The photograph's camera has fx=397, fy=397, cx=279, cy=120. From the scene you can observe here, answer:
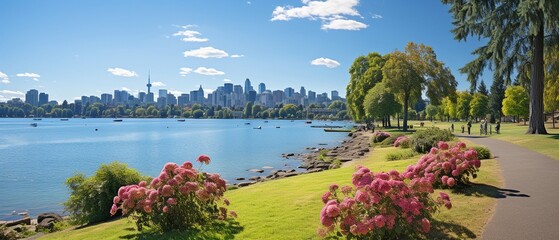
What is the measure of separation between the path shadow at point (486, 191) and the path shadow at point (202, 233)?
293 inches

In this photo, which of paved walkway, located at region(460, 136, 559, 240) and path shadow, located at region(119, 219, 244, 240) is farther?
path shadow, located at region(119, 219, 244, 240)

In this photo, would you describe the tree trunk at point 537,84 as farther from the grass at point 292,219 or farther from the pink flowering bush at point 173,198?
the pink flowering bush at point 173,198

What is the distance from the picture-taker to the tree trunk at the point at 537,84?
34.0m

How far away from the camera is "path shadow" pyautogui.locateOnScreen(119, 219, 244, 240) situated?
1073cm

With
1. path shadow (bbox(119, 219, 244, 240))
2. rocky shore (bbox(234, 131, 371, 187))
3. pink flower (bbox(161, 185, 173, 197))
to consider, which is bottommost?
rocky shore (bbox(234, 131, 371, 187))

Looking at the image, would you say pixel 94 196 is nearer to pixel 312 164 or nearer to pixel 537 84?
pixel 312 164

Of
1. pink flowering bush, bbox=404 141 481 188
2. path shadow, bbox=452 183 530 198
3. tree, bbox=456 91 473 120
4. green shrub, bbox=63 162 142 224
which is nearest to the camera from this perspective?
path shadow, bbox=452 183 530 198

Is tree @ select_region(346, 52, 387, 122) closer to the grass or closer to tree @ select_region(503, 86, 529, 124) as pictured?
tree @ select_region(503, 86, 529, 124)

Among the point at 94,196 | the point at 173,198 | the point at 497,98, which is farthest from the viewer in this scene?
the point at 497,98

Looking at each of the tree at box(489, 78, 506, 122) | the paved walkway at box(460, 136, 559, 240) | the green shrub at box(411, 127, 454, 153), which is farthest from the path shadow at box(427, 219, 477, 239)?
the tree at box(489, 78, 506, 122)

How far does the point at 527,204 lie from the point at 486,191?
1703mm

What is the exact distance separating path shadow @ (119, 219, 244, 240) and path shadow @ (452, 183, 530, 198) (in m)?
7.45

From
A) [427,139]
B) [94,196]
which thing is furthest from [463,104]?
[94,196]

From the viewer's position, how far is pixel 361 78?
78.6 m
